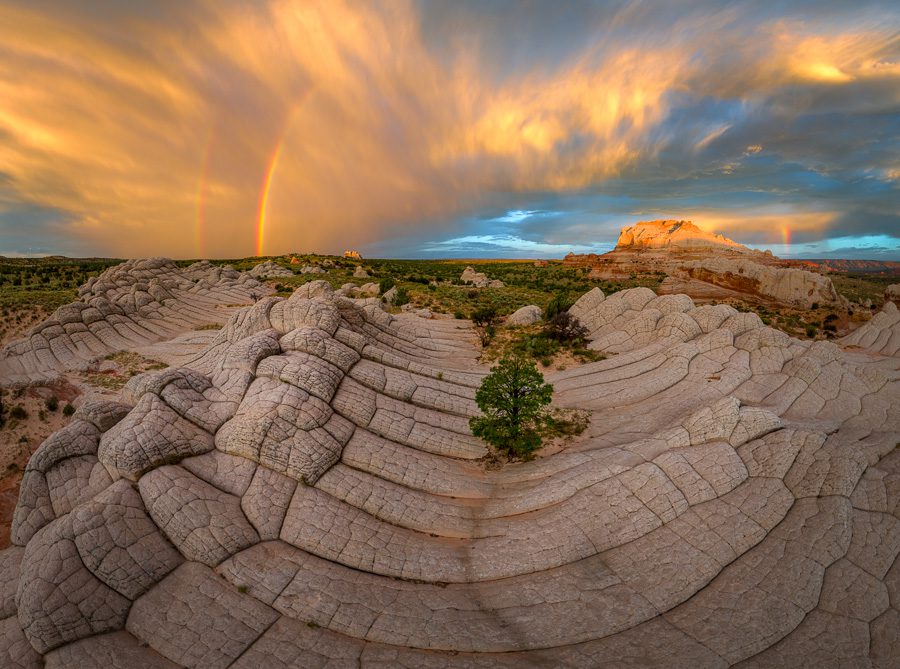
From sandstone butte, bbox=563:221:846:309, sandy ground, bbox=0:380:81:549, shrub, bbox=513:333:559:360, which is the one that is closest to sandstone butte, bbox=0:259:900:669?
sandy ground, bbox=0:380:81:549

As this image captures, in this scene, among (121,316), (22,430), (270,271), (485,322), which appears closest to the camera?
(22,430)

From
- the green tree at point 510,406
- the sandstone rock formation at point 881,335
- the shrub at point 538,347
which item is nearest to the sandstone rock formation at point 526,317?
the shrub at point 538,347

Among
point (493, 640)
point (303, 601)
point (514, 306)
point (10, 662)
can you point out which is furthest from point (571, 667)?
point (514, 306)

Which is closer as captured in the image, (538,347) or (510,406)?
(510,406)

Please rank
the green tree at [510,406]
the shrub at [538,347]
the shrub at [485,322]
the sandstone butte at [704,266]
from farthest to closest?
the sandstone butte at [704,266]
the shrub at [485,322]
the shrub at [538,347]
the green tree at [510,406]

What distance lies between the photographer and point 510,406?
18.4 metres

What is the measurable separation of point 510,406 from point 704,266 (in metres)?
77.2

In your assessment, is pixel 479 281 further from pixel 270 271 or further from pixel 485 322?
pixel 270 271

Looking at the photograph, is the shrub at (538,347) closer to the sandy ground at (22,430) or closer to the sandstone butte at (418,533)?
the sandstone butte at (418,533)

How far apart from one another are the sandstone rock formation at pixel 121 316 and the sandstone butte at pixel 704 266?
72.6 metres

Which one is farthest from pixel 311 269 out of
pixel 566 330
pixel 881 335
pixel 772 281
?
pixel 881 335

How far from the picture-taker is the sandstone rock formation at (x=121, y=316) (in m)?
32.1

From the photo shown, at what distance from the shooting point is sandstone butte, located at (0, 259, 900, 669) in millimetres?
9344

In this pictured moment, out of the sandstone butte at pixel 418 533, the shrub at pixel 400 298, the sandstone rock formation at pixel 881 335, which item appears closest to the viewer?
the sandstone butte at pixel 418 533
